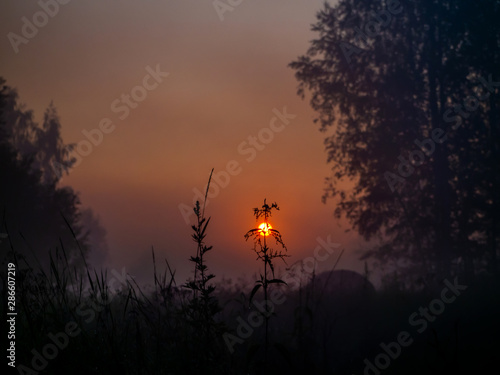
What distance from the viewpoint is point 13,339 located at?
422 cm

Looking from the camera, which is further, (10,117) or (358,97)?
(10,117)

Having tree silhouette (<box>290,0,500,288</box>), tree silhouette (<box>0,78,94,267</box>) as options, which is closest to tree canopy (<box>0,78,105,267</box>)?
tree silhouette (<box>0,78,94,267</box>)

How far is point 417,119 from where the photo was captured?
64.7 ft

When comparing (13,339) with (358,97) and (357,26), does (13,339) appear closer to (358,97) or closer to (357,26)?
(358,97)

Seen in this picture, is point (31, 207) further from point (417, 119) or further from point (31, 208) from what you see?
point (417, 119)

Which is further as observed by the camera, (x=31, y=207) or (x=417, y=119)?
(x=31, y=207)

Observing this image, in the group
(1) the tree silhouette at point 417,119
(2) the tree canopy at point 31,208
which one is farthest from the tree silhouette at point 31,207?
(1) the tree silhouette at point 417,119

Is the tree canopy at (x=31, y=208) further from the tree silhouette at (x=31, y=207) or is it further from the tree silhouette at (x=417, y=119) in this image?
the tree silhouette at (x=417, y=119)

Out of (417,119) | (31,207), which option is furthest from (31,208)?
(417,119)

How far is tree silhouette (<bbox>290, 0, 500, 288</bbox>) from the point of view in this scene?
60.0ft

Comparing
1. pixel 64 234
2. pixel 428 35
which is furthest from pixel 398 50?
pixel 64 234

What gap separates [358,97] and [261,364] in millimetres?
17119

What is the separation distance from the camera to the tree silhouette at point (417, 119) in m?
18.3

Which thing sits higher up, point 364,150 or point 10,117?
point 10,117
